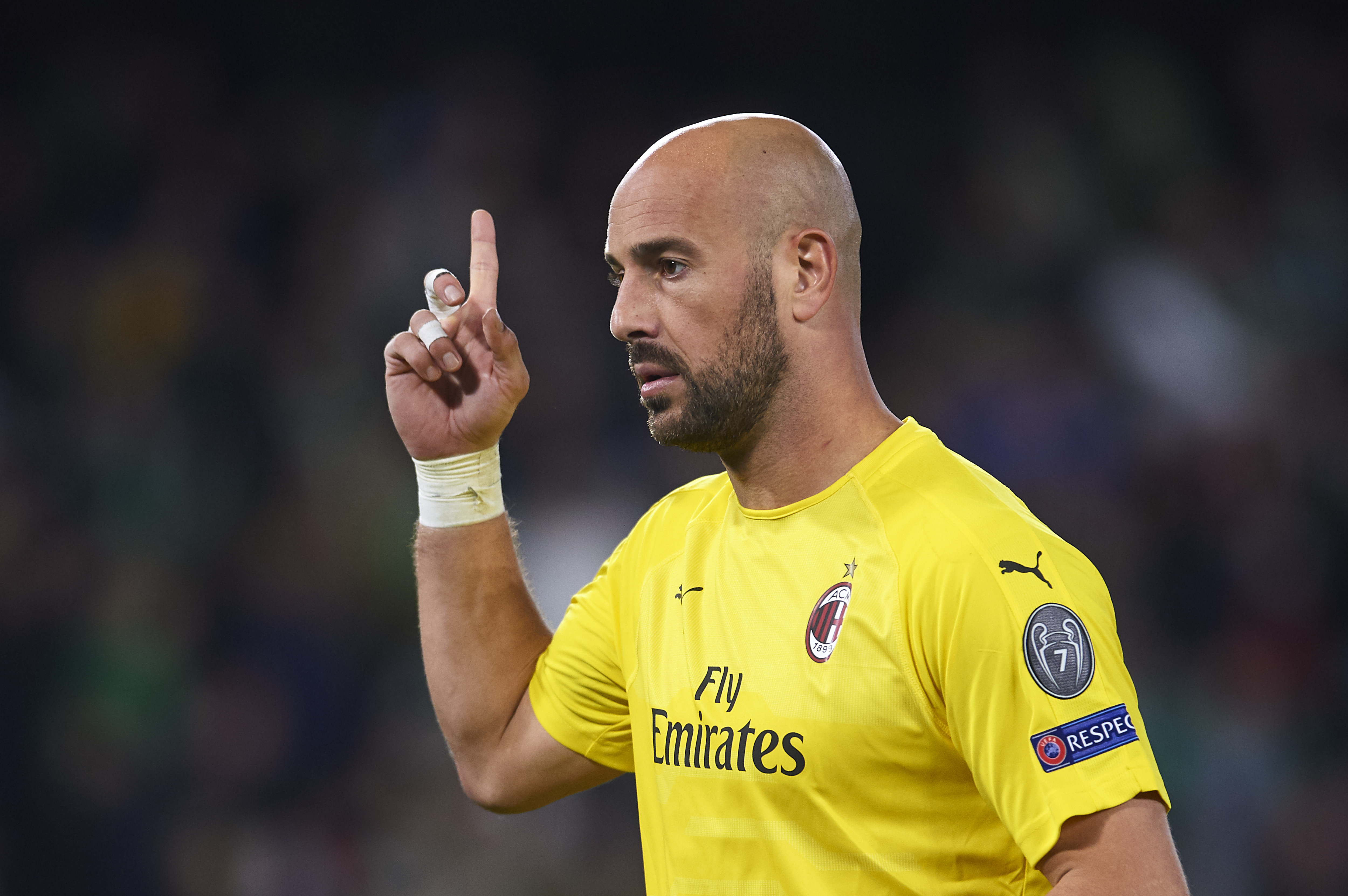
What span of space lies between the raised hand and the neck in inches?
21.9

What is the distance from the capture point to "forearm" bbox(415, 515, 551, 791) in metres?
2.35

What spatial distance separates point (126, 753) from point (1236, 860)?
175 inches

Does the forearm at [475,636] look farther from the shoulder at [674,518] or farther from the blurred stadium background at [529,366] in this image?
the blurred stadium background at [529,366]

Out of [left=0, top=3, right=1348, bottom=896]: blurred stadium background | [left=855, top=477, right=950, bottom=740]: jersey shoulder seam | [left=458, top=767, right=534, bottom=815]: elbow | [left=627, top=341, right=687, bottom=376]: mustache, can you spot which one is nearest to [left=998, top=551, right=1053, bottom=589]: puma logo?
[left=855, top=477, right=950, bottom=740]: jersey shoulder seam

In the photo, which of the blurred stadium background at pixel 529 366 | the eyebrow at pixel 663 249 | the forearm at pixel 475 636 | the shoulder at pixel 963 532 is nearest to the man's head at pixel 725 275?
the eyebrow at pixel 663 249

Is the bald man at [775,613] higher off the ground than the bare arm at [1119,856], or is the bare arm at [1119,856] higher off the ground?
the bald man at [775,613]

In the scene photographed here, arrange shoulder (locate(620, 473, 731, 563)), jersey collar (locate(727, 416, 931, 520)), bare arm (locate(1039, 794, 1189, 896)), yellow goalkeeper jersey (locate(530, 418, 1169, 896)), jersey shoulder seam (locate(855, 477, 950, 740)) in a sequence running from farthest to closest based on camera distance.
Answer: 1. shoulder (locate(620, 473, 731, 563))
2. jersey collar (locate(727, 416, 931, 520))
3. jersey shoulder seam (locate(855, 477, 950, 740))
4. yellow goalkeeper jersey (locate(530, 418, 1169, 896))
5. bare arm (locate(1039, 794, 1189, 896))

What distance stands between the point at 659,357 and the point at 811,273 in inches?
11.2

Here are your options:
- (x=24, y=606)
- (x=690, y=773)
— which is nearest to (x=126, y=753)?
(x=24, y=606)

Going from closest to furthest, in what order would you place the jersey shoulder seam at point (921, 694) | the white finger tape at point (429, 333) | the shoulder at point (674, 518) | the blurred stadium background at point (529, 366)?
the jersey shoulder seam at point (921, 694) → the shoulder at point (674, 518) → the white finger tape at point (429, 333) → the blurred stadium background at point (529, 366)

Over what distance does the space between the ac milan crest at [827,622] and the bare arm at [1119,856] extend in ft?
1.34

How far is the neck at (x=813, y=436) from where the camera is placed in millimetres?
1980

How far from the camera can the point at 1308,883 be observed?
4.73 m

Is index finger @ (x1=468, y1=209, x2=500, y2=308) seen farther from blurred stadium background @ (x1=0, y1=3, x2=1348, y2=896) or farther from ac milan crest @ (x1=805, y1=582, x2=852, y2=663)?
blurred stadium background @ (x1=0, y1=3, x2=1348, y2=896)
